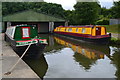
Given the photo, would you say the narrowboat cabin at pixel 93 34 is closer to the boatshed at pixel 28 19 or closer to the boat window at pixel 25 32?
the boat window at pixel 25 32

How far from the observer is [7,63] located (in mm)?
7465

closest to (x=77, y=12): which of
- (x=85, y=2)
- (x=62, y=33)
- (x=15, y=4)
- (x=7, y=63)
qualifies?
(x=85, y=2)

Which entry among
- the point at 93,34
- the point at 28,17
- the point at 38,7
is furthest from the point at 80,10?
the point at 38,7

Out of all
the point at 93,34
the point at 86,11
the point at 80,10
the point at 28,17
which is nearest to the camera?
the point at 93,34

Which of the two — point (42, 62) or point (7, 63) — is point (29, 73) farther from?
point (42, 62)

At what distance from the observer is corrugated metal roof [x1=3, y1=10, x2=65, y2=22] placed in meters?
30.9

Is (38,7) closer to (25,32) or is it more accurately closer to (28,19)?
(28,19)

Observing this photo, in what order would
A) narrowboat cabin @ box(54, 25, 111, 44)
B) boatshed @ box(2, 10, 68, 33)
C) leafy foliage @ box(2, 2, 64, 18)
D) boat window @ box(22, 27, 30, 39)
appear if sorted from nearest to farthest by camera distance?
boat window @ box(22, 27, 30, 39)
narrowboat cabin @ box(54, 25, 111, 44)
boatshed @ box(2, 10, 68, 33)
leafy foliage @ box(2, 2, 64, 18)

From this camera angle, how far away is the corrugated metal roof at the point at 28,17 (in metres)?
30.9

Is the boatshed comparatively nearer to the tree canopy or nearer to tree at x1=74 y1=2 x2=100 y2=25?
tree at x1=74 y1=2 x2=100 y2=25

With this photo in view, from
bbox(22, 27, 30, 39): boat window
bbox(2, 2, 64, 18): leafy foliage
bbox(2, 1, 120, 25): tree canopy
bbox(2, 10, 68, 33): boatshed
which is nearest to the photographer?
bbox(22, 27, 30, 39): boat window

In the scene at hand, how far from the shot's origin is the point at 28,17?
3183cm

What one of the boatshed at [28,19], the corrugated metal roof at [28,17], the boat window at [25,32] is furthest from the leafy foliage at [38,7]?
the boat window at [25,32]

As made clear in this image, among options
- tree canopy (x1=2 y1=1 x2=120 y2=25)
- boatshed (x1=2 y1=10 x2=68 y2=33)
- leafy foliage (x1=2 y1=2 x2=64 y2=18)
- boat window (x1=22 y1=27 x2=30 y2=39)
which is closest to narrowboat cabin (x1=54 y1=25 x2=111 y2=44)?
tree canopy (x1=2 y1=1 x2=120 y2=25)
